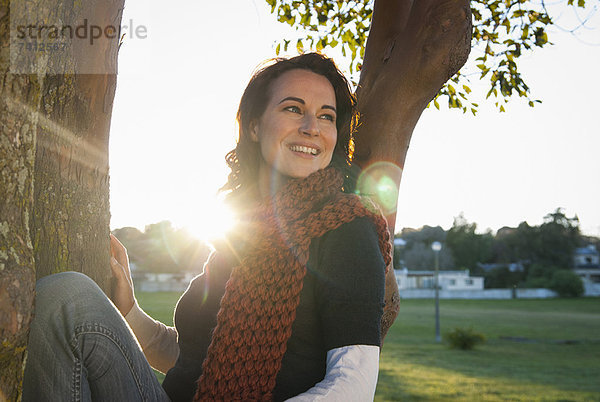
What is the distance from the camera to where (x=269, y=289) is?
6.79ft

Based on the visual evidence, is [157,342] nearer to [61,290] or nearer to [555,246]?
[61,290]

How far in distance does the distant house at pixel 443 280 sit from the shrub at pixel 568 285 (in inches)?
425

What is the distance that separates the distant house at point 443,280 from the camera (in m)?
73.8

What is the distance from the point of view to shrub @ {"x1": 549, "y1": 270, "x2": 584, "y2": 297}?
6331cm

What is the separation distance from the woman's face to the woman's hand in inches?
30.3

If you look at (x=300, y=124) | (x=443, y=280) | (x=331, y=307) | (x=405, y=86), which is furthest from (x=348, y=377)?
(x=443, y=280)

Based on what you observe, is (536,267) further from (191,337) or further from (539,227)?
(191,337)

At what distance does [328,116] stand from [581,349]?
23729 mm

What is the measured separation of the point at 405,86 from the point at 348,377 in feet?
5.65

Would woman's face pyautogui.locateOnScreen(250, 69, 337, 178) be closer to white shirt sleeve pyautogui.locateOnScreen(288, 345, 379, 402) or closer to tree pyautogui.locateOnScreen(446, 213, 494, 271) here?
white shirt sleeve pyautogui.locateOnScreen(288, 345, 379, 402)

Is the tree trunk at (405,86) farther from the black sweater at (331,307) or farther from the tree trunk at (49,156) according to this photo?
the tree trunk at (49,156)

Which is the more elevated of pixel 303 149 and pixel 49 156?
pixel 303 149

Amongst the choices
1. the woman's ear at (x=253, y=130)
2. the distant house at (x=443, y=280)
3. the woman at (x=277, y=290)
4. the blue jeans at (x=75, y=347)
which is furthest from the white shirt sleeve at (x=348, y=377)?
the distant house at (x=443, y=280)

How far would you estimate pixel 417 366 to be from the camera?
54.7 ft
